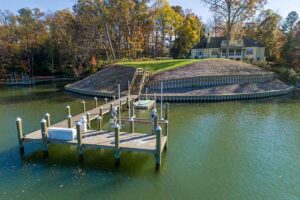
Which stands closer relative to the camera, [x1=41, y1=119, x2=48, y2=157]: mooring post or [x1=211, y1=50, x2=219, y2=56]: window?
[x1=41, y1=119, x2=48, y2=157]: mooring post

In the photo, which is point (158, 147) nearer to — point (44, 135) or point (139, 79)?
point (44, 135)

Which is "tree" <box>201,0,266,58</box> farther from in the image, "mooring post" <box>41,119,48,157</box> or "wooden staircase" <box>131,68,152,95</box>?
"mooring post" <box>41,119,48,157</box>

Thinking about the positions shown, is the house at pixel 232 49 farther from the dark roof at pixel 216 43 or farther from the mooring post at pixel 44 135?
the mooring post at pixel 44 135

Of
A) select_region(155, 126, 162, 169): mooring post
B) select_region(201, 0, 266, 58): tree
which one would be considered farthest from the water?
select_region(201, 0, 266, 58): tree

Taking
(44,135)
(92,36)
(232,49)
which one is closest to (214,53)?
(232,49)

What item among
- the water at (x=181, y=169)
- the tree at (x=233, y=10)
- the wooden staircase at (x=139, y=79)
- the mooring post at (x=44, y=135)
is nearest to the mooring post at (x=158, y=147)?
the water at (x=181, y=169)
